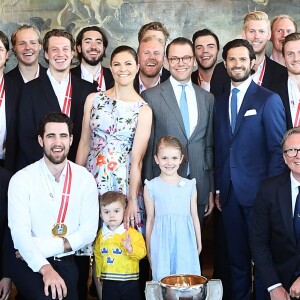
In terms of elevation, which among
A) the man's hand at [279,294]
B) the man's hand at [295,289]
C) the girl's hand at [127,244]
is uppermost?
the girl's hand at [127,244]

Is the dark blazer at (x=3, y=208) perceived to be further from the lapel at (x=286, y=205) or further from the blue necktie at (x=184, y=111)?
the lapel at (x=286, y=205)

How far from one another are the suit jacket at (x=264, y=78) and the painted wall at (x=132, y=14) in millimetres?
1950

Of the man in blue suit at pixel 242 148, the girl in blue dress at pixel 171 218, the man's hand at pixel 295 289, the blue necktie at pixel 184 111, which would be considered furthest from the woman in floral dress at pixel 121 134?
the man's hand at pixel 295 289

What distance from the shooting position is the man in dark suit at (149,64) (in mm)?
5117

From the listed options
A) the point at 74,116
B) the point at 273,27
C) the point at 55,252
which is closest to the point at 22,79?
the point at 74,116

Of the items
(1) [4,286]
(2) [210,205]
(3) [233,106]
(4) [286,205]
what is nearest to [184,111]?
(3) [233,106]

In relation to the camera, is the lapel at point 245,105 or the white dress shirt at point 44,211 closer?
the white dress shirt at point 44,211

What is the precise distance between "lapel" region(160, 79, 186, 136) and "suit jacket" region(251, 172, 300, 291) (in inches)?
28.2

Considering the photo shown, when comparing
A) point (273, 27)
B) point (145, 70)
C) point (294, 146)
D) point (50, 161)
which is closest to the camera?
point (294, 146)

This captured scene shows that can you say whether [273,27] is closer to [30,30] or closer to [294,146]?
[30,30]

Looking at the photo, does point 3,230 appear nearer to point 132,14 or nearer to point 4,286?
point 4,286

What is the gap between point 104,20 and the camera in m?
7.09

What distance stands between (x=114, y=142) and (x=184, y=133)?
1.41 ft

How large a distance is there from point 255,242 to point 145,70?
5.48 ft
